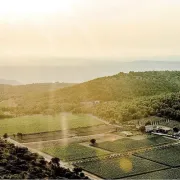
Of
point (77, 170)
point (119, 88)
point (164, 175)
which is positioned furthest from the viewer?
point (119, 88)

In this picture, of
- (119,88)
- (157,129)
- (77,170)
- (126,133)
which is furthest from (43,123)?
(119,88)

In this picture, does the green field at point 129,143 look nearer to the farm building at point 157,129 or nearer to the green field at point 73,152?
the green field at point 73,152

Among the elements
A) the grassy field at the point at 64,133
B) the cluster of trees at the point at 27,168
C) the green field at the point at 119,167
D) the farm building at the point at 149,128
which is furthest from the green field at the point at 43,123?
the green field at the point at 119,167

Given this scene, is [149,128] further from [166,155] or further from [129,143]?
[166,155]

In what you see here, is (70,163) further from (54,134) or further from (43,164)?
(54,134)

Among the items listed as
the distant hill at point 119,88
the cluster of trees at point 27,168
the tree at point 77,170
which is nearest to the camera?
the cluster of trees at point 27,168
